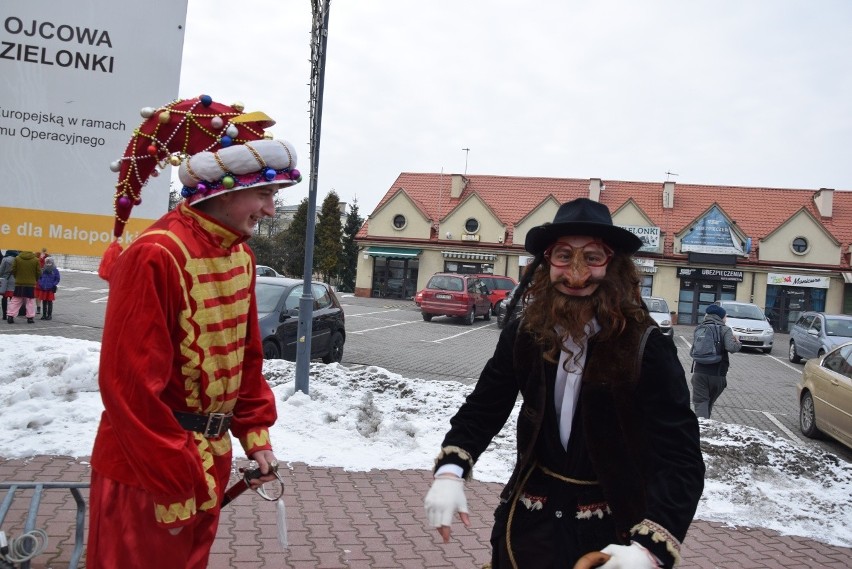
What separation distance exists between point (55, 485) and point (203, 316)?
4.35 feet

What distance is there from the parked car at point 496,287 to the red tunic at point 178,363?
2574 centimetres

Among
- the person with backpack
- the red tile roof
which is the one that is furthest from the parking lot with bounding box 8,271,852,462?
the red tile roof

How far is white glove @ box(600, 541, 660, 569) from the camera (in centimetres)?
188

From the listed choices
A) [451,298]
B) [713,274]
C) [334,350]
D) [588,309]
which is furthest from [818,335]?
[588,309]

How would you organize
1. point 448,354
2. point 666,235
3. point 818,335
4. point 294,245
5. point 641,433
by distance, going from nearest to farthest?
point 641,433, point 448,354, point 818,335, point 666,235, point 294,245

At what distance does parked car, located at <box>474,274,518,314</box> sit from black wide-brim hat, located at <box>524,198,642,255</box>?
2576cm

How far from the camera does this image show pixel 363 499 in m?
5.28

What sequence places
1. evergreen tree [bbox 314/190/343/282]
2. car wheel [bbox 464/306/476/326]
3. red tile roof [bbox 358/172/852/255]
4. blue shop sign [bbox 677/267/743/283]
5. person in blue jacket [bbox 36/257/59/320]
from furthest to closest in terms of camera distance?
1. evergreen tree [bbox 314/190/343/282]
2. red tile roof [bbox 358/172/852/255]
3. blue shop sign [bbox 677/267/743/283]
4. car wheel [bbox 464/306/476/326]
5. person in blue jacket [bbox 36/257/59/320]

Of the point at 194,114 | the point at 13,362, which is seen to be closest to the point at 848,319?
the point at 13,362

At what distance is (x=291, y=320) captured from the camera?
11109mm

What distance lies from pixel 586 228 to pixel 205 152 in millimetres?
1305

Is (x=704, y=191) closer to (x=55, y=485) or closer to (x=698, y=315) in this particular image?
(x=698, y=315)

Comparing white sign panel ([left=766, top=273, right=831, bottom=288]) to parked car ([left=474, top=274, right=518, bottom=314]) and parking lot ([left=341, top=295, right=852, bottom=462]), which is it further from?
parked car ([left=474, top=274, right=518, bottom=314])

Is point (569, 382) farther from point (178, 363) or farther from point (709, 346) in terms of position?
point (709, 346)
